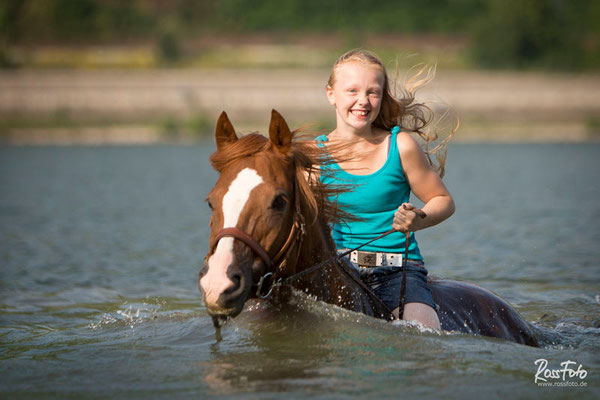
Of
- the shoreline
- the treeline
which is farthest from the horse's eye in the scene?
the treeline

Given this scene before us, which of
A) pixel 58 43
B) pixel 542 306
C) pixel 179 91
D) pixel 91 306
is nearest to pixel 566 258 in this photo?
pixel 542 306

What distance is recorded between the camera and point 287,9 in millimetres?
110375

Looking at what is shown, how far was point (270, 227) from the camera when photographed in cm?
562

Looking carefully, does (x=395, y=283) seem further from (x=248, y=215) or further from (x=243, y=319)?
(x=248, y=215)

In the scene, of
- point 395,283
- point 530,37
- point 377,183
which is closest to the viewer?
point 377,183

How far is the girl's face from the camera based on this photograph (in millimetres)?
6664

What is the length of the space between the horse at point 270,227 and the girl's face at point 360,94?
637 millimetres

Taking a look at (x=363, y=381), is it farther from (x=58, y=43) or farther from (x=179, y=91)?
(x=58, y=43)

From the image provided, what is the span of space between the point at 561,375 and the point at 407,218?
1.51 m

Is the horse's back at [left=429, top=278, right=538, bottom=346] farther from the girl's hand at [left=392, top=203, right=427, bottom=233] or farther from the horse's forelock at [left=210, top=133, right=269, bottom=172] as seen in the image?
the horse's forelock at [left=210, top=133, right=269, bottom=172]

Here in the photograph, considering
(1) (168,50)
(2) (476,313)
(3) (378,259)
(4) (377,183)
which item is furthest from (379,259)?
(1) (168,50)

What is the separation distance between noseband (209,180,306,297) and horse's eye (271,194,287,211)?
5.0 inches

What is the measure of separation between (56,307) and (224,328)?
464 cm

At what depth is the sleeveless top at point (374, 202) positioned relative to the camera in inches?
260
